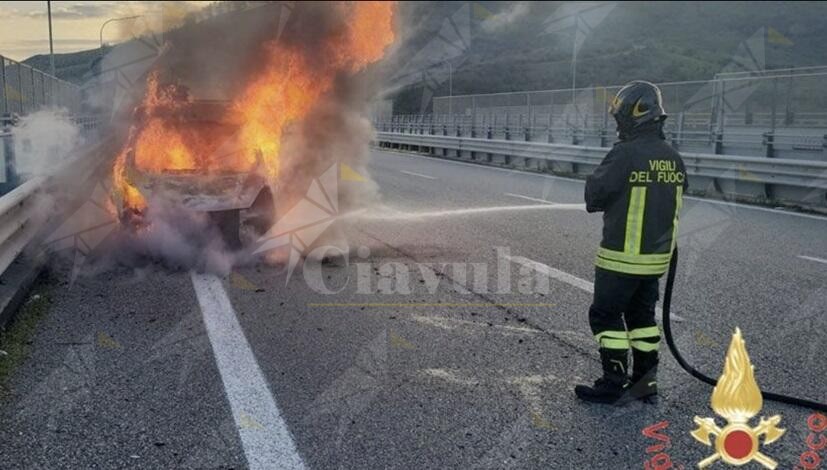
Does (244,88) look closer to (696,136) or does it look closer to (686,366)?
(686,366)

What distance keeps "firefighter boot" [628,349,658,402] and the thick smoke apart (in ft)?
15.8

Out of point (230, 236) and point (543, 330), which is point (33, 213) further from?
point (543, 330)

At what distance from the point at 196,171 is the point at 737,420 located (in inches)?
264

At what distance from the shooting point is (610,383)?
431 cm

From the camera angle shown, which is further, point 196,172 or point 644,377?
point 196,172

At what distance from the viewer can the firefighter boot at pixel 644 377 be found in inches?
170

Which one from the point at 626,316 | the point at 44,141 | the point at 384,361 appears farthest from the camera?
the point at 44,141

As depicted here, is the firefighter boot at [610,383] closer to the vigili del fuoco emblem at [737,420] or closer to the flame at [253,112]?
the vigili del fuoco emblem at [737,420]

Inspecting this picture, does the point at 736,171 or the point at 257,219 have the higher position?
the point at 736,171

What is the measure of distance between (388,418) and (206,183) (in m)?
5.00

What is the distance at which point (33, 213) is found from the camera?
8.16 m

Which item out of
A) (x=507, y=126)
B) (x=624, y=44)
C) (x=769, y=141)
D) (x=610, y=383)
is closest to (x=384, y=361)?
(x=610, y=383)

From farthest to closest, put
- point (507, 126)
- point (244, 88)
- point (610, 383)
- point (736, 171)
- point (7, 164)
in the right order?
point (507, 126) < point (736, 171) < point (7, 164) < point (244, 88) < point (610, 383)

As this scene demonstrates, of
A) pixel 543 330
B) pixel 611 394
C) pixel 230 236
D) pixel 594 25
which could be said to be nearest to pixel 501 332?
pixel 543 330
